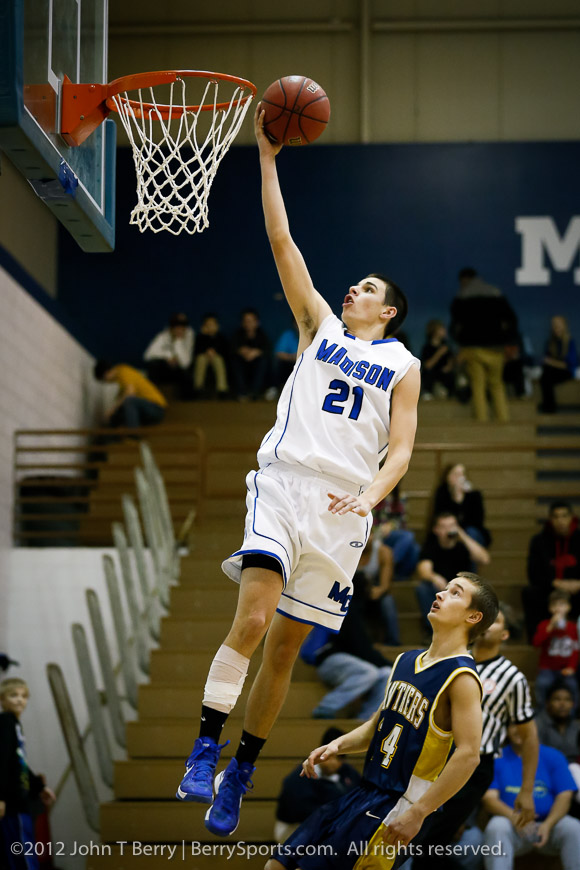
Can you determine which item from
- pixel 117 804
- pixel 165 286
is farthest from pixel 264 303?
pixel 117 804

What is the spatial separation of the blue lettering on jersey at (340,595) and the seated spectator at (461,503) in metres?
5.87

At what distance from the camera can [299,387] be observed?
15.1 ft

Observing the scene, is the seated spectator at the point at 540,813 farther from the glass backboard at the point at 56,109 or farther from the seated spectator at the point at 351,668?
the glass backboard at the point at 56,109

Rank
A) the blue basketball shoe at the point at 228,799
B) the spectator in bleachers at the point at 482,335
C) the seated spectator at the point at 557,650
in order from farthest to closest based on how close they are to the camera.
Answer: the spectator in bleachers at the point at 482,335 < the seated spectator at the point at 557,650 < the blue basketball shoe at the point at 228,799

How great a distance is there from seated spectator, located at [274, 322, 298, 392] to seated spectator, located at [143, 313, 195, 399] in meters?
1.17

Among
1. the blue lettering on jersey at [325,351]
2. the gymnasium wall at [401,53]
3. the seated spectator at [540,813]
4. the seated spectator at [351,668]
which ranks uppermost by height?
the gymnasium wall at [401,53]

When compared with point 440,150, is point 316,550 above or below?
below

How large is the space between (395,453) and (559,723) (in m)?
4.86

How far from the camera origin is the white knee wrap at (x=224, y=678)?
4.21 metres

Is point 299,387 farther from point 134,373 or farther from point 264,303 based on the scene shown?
point 264,303

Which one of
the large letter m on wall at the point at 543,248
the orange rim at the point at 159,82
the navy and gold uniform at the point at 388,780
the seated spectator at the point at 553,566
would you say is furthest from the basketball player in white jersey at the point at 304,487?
the large letter m on wall at the point at 543,248

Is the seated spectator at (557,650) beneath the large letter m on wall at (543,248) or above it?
beneath

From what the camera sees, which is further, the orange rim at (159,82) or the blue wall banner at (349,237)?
the blue wall banner at (349,237)

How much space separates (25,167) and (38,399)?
9.02 meters
